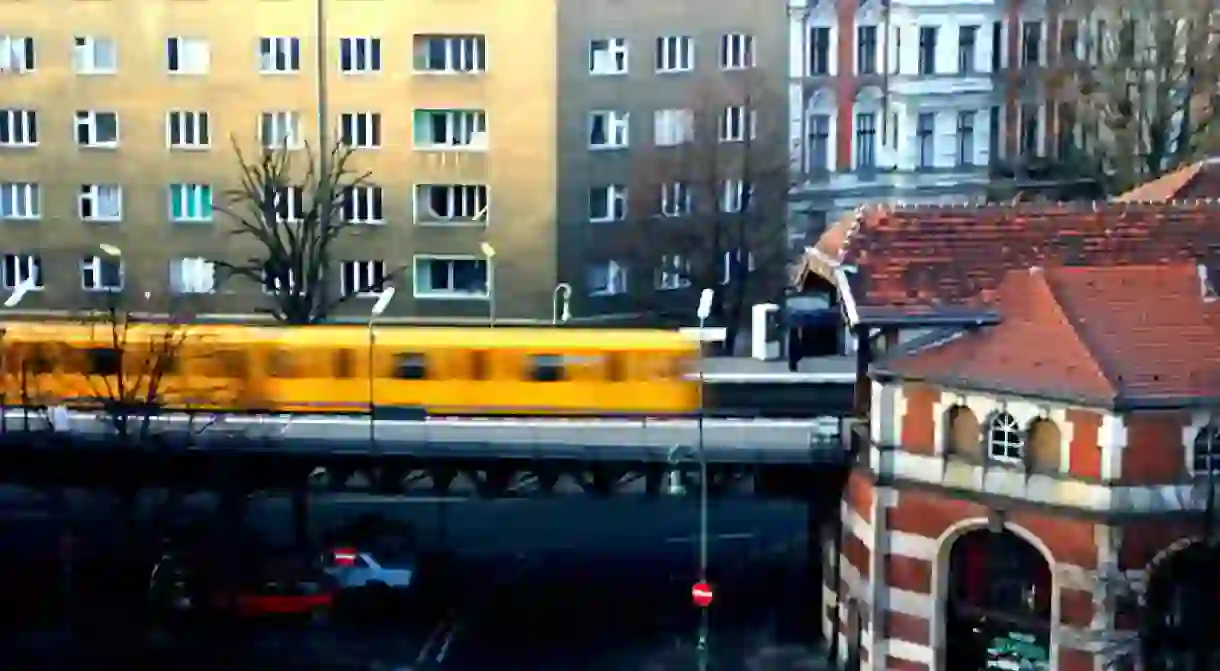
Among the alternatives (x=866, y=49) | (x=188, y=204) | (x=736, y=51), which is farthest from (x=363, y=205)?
(x=866, y=49)

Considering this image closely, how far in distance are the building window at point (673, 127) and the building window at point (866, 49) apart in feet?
22.9

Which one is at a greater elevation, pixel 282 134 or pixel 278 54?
pixel 278 54

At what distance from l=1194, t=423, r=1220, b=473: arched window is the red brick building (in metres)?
0.03

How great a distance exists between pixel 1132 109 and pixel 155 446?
3377 cm

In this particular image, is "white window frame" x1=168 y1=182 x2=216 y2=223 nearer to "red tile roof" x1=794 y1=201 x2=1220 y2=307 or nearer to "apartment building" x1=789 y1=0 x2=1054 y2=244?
"apartment building" x1=789 y1=0 x2=1054 y2=244

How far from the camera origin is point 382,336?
44.2 meters

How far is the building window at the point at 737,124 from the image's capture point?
60.0 meters

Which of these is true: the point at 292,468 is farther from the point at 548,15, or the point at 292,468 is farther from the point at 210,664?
the point at 548,15

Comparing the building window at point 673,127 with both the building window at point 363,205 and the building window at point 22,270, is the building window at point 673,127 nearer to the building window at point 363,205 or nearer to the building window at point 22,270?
the building window at point 363,205

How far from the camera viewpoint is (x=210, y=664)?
128 ft

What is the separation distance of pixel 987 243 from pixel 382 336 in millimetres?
14322

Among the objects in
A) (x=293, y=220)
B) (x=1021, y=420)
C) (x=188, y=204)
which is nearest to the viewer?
(x=1021, y=420)

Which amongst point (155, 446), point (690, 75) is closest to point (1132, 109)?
point (690, 75)

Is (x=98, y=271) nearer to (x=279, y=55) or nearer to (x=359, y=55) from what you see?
(x=279, y=55)
